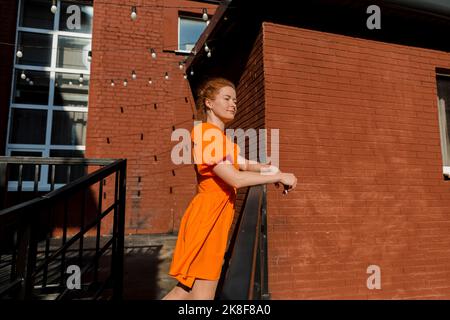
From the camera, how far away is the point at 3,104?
614 centimetres

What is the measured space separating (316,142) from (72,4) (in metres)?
6.76

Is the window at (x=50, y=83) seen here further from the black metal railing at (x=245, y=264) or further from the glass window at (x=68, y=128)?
the black metal railing at (x=245, y=264)

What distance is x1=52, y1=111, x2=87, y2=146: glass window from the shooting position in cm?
662

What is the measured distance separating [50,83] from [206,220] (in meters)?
6.83

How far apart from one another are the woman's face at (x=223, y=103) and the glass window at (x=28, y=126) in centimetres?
634

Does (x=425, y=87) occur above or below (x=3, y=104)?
below

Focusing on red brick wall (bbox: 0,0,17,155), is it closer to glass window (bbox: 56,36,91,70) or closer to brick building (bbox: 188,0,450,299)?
glass window (bbox: 56,36,91,70)

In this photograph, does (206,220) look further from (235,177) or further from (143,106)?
(143,106)

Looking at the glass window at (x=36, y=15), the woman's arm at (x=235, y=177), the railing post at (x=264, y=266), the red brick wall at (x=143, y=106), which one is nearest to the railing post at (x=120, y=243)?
the woman's arm at (x=235, y=177)

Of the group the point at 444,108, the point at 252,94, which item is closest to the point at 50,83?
the point at 252,94

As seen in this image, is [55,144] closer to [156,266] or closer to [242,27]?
[156,266]

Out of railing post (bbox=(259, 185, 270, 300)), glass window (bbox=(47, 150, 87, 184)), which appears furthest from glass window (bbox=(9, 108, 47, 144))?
railing post (bbox=(259, 185, 270, 300))

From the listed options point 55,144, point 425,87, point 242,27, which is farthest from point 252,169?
point 55,144
